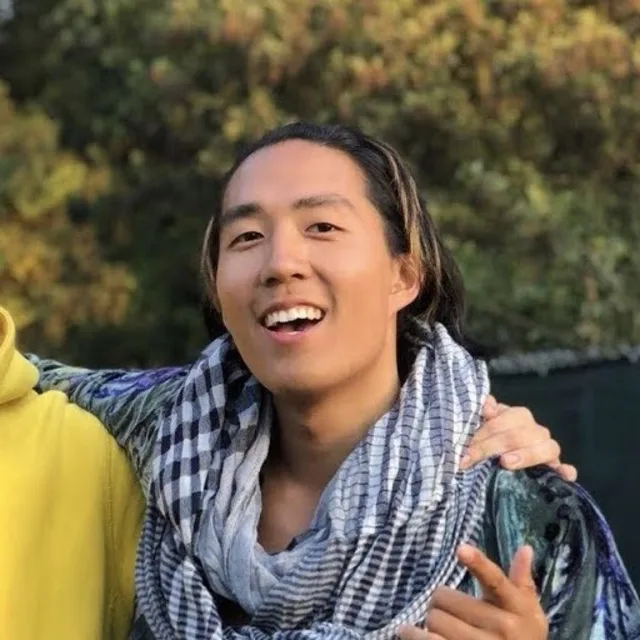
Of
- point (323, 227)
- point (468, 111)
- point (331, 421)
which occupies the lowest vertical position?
point (468, 111)

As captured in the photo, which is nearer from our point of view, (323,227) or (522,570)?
(522,570)

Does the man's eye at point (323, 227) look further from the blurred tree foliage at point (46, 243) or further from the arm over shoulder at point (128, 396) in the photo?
the blurred tree foliage at point (46, 243)

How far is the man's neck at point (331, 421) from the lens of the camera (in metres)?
1.66

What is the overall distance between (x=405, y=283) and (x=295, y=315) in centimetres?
23

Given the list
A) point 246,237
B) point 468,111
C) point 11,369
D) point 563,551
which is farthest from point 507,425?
point 468,111

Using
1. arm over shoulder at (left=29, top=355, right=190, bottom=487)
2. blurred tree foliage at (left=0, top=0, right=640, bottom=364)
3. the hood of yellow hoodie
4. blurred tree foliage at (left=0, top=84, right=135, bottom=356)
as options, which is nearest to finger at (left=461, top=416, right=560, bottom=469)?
arm over shoulder at (left=29, top=355, right=190, bottom=487)

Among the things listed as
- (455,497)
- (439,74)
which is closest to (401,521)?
(455,497)

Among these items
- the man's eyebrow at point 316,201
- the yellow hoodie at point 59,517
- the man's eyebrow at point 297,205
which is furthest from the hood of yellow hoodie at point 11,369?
the man's eyebrow at point 316,201

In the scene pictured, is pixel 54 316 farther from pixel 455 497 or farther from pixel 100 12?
pixel 455 497

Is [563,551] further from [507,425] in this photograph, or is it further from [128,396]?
[128,396]

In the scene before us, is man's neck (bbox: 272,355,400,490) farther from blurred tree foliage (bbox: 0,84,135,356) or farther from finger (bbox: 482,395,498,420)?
blurred tree foliage (bbox: 0,84,135,356)

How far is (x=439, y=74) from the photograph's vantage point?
5.87m

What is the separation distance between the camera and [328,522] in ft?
5.18

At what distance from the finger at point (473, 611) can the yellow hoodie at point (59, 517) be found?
0.57 meters
